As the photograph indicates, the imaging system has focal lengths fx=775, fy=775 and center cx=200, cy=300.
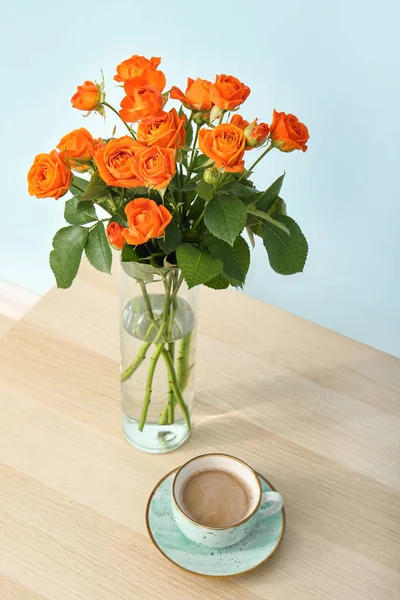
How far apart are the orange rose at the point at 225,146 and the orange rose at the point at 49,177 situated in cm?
13

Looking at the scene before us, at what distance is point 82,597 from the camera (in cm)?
87

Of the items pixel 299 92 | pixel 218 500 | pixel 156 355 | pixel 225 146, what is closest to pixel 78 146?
pixel 225 146

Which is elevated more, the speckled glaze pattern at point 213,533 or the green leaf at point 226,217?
the green leaf at point 226,217

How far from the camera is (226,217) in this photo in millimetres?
757

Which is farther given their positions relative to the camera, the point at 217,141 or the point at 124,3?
the point at 124,3

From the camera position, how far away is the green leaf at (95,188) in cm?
76

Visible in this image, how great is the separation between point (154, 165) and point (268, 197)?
0.65 feet

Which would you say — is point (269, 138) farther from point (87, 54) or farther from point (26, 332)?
point (87, 54)

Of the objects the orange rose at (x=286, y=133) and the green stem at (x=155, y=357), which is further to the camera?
the green stem at (x=155, y=357)

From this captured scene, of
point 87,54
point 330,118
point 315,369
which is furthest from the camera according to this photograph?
point 87,54

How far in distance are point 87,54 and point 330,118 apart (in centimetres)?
50

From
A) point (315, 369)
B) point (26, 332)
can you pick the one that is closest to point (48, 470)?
point (26, 332)

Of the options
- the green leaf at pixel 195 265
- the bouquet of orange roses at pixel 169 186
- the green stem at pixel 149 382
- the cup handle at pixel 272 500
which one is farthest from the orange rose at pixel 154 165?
the cup handle at pixel 272 500

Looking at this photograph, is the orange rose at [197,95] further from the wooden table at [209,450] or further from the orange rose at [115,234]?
the wooden table at [209,450]
